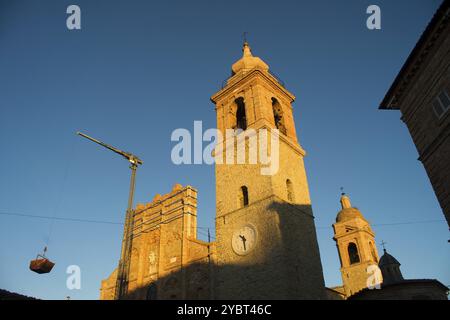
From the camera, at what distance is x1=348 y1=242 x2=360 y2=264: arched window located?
35.8 metres

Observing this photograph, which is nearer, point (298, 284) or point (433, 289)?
point (298, 284)

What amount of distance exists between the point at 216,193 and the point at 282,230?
17.6 ft

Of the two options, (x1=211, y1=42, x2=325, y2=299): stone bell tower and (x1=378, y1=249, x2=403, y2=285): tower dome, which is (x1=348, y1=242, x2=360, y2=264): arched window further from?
(x1=211, y1=42, x2=325, y2=299): stone bell tower

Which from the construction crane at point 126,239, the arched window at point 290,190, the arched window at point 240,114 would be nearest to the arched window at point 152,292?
the construction crane at point 126,239

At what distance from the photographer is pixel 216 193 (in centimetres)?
2066

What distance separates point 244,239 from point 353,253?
23.0 m

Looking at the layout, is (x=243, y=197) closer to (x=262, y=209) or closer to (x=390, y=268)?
(x=262, y=209)

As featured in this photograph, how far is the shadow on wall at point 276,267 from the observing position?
15727 mm

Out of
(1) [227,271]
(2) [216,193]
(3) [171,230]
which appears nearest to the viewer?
(1) [227,271]

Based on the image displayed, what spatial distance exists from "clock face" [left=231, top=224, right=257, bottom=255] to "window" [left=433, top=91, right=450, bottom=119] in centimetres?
958

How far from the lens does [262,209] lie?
17672 millimetres

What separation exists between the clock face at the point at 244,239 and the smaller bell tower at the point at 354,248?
20.3 metres

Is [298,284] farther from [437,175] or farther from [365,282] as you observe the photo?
[365,282]

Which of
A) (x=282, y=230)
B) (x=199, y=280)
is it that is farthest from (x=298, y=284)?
(x=199, y=280)
